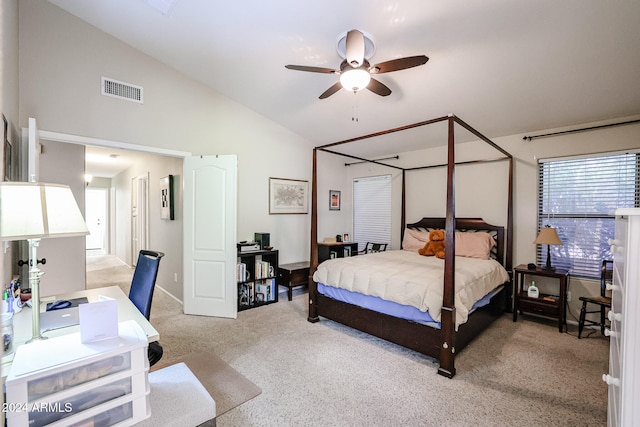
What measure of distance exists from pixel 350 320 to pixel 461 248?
193 centimetres

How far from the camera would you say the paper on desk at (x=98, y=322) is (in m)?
1.12

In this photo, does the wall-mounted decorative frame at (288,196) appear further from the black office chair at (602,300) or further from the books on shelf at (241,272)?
the black office chair at (602,300)

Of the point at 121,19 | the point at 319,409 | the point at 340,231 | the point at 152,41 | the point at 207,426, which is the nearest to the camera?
the point at 207,426

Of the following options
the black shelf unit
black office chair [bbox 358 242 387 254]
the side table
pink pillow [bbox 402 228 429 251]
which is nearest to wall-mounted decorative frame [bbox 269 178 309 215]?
the black shelf unit

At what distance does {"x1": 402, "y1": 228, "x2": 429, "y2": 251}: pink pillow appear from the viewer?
4.58 meters

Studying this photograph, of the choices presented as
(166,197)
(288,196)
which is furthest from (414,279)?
(166,197)

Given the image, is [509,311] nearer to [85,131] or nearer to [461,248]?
[461,248]

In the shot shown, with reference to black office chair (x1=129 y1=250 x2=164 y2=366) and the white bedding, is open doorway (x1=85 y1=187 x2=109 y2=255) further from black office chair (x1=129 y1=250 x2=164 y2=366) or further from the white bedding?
the white bedding

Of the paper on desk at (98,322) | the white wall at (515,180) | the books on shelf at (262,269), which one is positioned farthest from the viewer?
the books on shelf at (262,269)

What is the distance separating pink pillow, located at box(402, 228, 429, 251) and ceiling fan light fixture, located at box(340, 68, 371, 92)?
2879 millimetres

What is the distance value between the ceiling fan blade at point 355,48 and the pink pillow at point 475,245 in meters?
→ 2.91

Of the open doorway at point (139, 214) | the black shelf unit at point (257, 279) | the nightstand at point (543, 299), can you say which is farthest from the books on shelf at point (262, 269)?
the nightstand at point (543, 299)

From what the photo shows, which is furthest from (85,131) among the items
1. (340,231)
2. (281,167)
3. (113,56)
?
(340,231)

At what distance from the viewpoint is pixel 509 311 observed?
4004 mm
